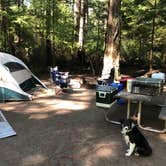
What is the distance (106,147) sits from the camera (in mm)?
4414

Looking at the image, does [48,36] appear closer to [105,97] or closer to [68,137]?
[105,97]

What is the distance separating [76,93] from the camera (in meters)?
8.83

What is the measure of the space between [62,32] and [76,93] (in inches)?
238

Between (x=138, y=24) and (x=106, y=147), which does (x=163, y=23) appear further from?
(x=106, y=147)

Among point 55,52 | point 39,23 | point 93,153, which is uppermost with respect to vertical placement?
point 39,23

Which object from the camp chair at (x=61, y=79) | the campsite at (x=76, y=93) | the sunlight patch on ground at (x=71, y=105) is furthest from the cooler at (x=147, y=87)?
the camp chair at (x=61, y=79)

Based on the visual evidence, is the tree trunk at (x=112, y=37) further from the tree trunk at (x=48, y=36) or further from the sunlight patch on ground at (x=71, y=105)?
the tree trunk at (x=48, y=36)

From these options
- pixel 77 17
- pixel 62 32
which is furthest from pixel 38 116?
pixel 77 17

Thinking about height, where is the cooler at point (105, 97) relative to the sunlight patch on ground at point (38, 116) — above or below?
above

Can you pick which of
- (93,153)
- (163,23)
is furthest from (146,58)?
(93,153)

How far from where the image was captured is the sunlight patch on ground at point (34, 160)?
3.81m

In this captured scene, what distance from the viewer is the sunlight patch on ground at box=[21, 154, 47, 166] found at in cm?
381

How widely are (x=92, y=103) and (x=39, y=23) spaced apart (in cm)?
737

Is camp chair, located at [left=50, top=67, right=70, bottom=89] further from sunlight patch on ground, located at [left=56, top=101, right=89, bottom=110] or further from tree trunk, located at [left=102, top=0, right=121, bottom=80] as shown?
sunlight patch on ground, located at [left=56, top=101, right=89, bottom=110]
